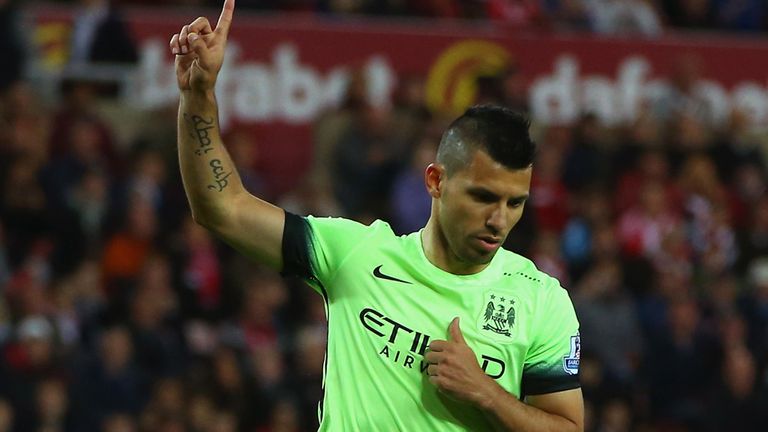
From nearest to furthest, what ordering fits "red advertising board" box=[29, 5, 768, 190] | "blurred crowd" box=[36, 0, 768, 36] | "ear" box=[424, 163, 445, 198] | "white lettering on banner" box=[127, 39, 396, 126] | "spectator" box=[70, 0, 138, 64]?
1. "ear" box=[424, 163, 445, 198]
2. "spectator" box=[70, 0, 138, 64]
3. "white lettering on banner" box=[127, 39, 396, 126]
4. "red advertising board" box=[29, 5, 768, 190]
5. "blurred crowd" box=[36, 0, 768, 36]

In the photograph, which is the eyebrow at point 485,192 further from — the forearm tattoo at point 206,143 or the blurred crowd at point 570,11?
the blurred crowd at point 570,11

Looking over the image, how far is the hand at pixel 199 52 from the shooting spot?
484 centimetres

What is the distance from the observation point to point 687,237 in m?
14.2

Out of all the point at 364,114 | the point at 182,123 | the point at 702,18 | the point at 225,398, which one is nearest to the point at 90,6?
the point at 364,114

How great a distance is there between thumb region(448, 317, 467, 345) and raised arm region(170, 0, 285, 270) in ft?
1.93

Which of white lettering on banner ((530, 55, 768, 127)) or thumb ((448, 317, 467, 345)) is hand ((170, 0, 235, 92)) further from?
white lettering on banner ((530, 55, 768, 127))

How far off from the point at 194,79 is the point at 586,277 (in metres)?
8.64

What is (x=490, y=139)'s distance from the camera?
16.6 feet

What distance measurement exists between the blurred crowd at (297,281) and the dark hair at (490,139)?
5.98 m

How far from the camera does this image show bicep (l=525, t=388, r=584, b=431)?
514 centimetres

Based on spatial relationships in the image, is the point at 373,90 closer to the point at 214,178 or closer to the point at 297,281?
the point at 297,281

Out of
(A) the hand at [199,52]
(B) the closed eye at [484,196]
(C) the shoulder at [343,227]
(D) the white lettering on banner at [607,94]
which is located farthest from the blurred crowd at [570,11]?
(B) the closed eye at [484,196]

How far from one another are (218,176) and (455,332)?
90cm

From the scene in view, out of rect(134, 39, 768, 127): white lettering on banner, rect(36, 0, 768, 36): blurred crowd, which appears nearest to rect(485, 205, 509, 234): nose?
rect(134, 39, 768, 127): white lettering on banner
